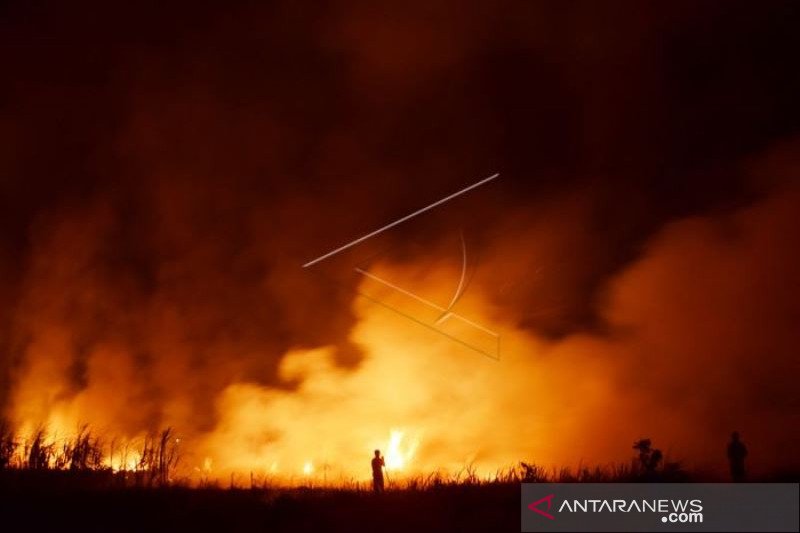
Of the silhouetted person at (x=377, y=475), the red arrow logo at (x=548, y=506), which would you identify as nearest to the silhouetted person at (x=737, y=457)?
the red arrow logo at (x=548, y=506)

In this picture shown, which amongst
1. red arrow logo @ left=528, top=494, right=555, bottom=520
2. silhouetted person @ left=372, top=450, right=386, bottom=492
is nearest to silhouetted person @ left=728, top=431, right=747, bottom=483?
red arrow logo @ left=528, top=494, right=555, bottom=520

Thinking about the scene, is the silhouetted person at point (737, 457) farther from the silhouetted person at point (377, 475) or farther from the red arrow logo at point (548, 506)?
the silhouetted person at point (377, 475)

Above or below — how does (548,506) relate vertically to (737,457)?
below

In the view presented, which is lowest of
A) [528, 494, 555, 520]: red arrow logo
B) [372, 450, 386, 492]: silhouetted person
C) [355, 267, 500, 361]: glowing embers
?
[528, 494, 555, 520]: red arrow logo

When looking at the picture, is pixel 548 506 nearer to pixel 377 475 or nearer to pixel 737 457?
pixel 377 475

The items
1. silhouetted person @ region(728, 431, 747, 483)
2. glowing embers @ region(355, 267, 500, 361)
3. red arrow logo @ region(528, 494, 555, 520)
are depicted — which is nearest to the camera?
red arrow logo @ region(528, 494, 555, 520)

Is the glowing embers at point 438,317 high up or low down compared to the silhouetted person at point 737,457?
up

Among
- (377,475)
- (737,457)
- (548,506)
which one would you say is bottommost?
(548,506)

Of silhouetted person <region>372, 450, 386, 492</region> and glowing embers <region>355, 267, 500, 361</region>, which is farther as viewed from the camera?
glowing embers <region>355, 267, 500, 361</region>

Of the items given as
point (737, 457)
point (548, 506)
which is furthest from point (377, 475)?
point (737, 457)

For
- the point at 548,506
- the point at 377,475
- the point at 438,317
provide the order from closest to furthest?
1. the point at 548,506
2. the point at 377,475
3. the point at 438,317

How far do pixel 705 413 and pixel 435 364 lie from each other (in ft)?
25.8

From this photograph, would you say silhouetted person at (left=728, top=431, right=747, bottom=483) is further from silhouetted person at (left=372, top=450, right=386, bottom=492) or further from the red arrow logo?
silhouetted person at (left=372, top=450, right=386, bottom=492)

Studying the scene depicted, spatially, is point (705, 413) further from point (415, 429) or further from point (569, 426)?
point (415, 429)
